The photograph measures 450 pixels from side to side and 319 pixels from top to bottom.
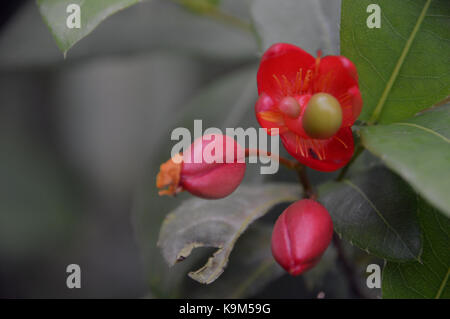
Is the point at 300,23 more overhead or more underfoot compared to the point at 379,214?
more overhead

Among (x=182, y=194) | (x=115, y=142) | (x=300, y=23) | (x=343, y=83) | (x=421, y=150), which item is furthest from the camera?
(x=115, y=142)

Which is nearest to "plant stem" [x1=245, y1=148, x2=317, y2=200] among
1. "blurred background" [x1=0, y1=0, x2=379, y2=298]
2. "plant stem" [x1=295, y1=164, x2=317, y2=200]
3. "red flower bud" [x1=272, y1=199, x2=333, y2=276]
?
"plant stem" [x1=295, y1=164, x2=317, y2=200]

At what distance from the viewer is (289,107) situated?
2.43 ft

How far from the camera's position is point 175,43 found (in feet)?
5.40

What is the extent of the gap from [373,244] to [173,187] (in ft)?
1.00

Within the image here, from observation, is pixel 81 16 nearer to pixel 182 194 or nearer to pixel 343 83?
pixel 343 83

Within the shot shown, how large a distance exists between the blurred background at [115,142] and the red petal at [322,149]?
0.28 meters

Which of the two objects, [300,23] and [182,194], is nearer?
[300,23]

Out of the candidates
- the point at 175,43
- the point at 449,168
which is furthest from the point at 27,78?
the point at 449,168

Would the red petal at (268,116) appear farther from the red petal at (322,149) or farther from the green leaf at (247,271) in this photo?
the green leaf at (247,271)

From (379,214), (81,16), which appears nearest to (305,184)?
(379,214)

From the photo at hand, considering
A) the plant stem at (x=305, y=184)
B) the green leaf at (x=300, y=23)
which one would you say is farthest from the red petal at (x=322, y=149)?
the green leaf at (x=300, y=23)

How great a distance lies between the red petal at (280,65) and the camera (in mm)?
750

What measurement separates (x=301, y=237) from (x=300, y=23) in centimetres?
50
